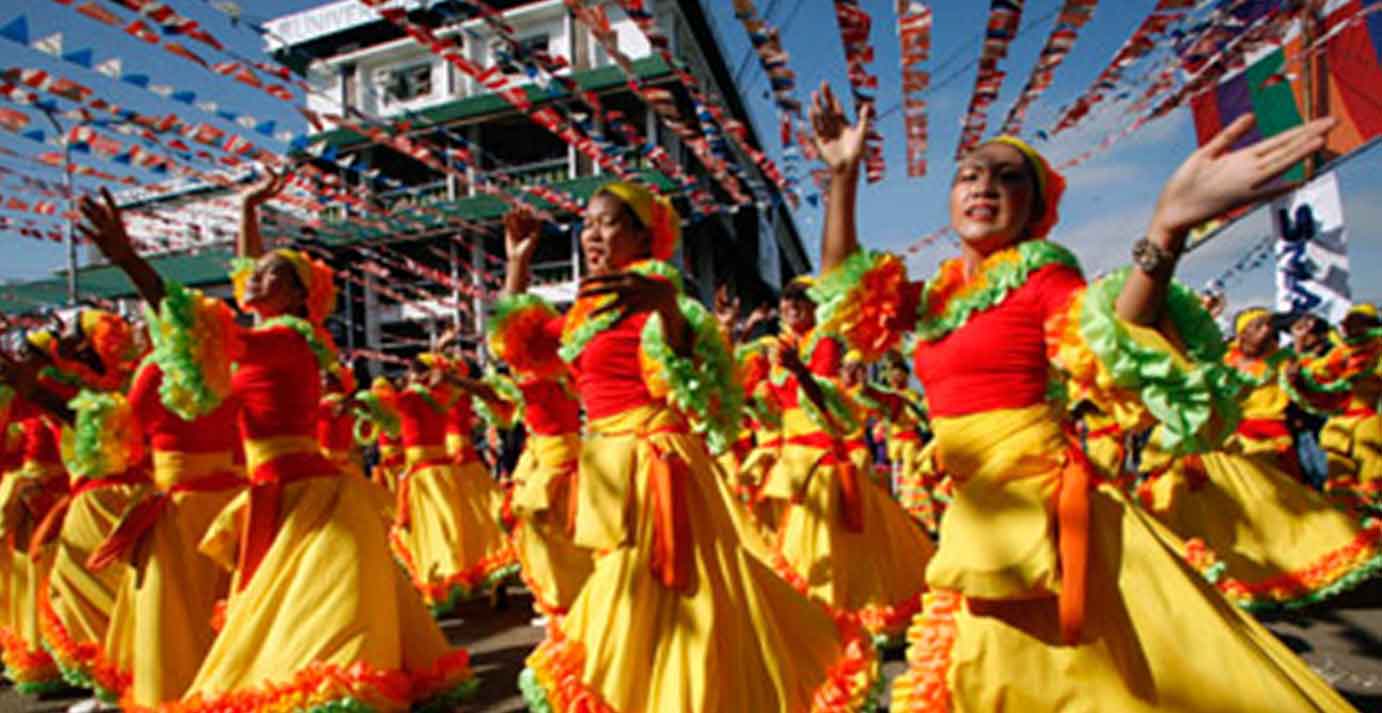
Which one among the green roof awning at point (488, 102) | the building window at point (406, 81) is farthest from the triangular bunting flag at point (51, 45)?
the building window at point (406, 81)

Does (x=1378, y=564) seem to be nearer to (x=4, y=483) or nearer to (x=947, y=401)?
(x=947, y=401)

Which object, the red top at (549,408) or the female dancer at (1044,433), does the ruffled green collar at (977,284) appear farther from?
the red top at (549,408)

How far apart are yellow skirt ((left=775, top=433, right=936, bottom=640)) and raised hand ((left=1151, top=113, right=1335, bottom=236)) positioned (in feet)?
12.3

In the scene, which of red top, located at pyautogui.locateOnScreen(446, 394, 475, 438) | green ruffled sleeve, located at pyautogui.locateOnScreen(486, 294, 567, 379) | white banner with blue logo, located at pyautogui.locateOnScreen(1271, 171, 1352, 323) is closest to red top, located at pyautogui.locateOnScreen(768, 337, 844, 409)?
green ruffled sleeve, located at pyautogui.locateOnScreen(486, 294, 567, 379)

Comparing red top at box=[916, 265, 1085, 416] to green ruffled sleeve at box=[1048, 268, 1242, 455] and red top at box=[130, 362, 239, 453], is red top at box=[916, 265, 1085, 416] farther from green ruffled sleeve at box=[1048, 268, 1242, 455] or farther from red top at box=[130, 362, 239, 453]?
red top at box=[130, 362, 239, 453]

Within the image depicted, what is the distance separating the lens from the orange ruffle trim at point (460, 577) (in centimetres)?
662

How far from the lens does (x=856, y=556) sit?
527 cm

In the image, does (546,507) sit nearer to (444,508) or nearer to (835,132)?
(835,132)

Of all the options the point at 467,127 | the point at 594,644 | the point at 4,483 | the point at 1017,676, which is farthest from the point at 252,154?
the point at 467,127

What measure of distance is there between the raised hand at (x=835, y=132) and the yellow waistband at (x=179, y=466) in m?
3.62

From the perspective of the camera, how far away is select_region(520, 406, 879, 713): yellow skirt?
9.63ft

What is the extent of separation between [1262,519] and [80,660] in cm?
703

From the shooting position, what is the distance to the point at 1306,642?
4652 millimetres

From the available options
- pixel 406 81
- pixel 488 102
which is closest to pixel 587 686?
pixel 488 102
